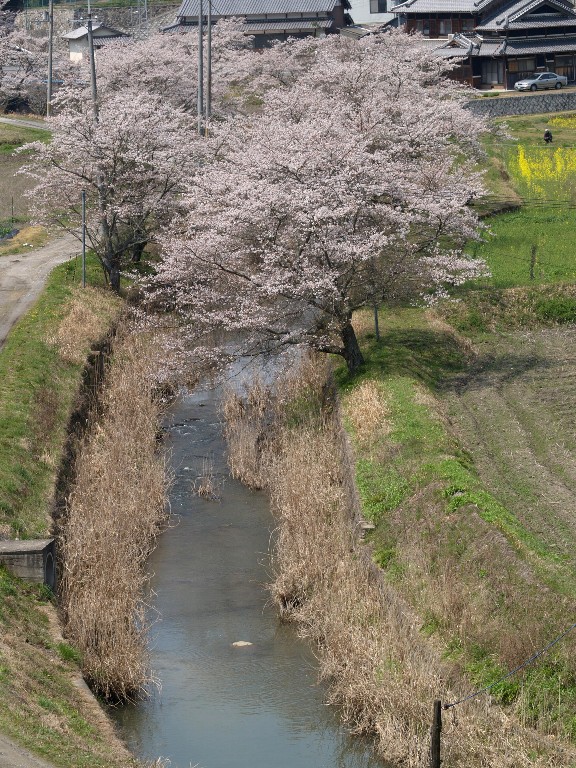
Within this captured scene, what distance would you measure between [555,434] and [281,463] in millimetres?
5974

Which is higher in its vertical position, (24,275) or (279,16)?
(279,16)

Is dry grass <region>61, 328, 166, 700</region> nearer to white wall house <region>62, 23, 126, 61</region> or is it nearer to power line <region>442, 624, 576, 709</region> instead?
power line <region>442, 624, 576, 709</region>

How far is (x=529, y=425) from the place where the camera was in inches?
946

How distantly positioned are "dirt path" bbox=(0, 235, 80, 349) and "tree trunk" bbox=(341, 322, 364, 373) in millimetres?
8455

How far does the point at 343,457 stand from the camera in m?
22.4

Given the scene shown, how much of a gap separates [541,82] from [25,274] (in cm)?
4443

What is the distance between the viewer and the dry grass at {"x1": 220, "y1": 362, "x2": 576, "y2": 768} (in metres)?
12.9

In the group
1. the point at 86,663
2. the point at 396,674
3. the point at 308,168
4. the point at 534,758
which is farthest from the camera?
the point at 308,168

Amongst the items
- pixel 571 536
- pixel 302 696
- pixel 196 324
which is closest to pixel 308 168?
pixel 196 324

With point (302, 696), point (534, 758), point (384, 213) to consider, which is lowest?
point (302, 696)

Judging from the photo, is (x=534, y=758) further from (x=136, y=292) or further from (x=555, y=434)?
(x=136, y=292)

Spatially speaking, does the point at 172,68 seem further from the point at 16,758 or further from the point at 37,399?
the point at 16,758

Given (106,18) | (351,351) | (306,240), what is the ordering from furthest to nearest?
(106,18) < (351,351) < (306,240)

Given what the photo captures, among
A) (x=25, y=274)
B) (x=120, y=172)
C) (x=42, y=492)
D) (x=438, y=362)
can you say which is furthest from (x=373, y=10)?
(x=42, y=492)
